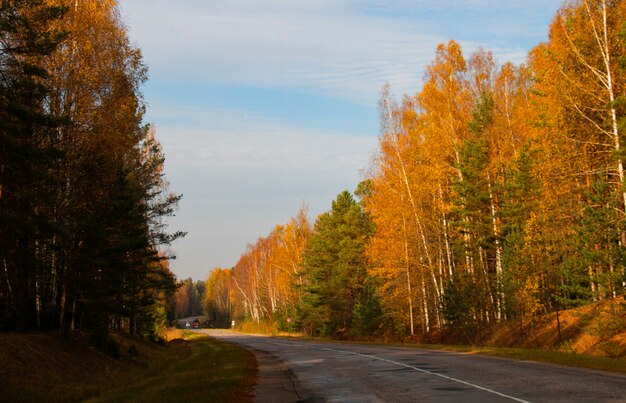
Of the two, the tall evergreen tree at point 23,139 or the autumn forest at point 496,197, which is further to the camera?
the autumn forest at point 496,197

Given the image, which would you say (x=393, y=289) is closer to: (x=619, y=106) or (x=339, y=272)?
(x=339, y=272)

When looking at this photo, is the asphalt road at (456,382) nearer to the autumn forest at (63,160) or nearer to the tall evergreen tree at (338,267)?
the autumn forest at (63,160)

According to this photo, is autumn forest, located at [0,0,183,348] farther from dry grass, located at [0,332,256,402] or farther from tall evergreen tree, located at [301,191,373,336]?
tall evergreen tree, located at [301,191,373,336]

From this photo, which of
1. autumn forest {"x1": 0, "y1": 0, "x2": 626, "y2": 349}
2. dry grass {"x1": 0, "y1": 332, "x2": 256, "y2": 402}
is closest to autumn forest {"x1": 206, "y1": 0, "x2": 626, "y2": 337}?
autumn forest {"x1": 0, "y1": 0, "x2": 626, "y2": 349}

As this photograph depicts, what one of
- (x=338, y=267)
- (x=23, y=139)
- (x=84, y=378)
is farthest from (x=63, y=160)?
(x=338, y=267)

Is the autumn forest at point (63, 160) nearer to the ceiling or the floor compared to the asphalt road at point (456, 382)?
nearer to the ceiling

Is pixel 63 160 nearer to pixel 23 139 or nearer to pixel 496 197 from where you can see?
Result: pixel 23 139

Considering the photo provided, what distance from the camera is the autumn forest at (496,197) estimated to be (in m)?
22.3

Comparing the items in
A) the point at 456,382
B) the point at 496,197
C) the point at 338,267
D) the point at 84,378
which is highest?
the point at 496,197

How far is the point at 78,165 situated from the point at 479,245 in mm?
21834

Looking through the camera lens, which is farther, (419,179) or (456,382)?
(419,179)

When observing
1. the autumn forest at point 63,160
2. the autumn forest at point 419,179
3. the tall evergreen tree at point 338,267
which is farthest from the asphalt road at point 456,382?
the tall evergreen tree at point 338,267

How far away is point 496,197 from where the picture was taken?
34.3 meters

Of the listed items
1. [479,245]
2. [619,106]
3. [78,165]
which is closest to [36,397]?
[78,165]
